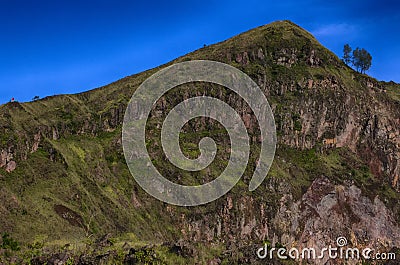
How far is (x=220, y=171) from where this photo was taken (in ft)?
302

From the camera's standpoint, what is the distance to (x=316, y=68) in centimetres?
11825

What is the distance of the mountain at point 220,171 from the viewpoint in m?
65.0

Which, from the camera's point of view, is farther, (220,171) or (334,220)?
(334,220)

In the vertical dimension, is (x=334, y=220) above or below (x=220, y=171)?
below

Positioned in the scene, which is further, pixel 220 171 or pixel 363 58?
pixel 363 58

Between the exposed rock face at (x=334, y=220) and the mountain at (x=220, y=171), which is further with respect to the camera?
the exposed rock face at (x=334, y=220)

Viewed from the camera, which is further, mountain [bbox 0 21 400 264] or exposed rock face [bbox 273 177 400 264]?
exposed rock face [bbox 273 177 400 264]

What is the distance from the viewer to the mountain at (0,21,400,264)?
65.0m

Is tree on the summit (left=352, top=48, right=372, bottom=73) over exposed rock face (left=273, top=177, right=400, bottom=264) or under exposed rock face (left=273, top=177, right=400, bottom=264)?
over

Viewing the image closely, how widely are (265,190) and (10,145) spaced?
43670mm

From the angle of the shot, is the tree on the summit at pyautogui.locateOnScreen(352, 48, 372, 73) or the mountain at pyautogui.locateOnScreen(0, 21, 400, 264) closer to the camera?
the mountain at pyautogui.locateOnScreen(0, 21, 400, 264)

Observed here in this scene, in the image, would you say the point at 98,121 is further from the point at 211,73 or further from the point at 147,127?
the point at 211,73

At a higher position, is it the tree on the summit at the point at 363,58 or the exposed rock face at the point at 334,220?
the tree on the summit at the point at 363,58

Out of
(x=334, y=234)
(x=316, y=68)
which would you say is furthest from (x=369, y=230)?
(x=316, y=68)
